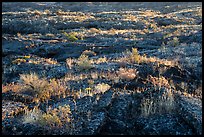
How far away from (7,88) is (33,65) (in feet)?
18.7

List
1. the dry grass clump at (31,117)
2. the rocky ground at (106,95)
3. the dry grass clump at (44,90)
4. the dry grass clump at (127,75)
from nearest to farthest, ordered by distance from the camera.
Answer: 1. the rocky ground at (106,95)
2. the dry grass clump at (31,117)
3. the dry grass clump at (44,90)
4. the dry grass clump at (127,75)

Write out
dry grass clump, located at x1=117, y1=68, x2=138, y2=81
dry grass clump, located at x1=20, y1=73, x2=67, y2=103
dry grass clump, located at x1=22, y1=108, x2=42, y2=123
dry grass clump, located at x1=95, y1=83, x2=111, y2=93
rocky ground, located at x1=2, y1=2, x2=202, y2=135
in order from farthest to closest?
dry grass clump, located at x1=117, y1=68, x2=138, y2=81
dry grass clump, located at x1=20, y1=73, x2=67, y2=103
dry grass clump, located at x1=95, y1=83, x2=111, y2=93
dry grass clump, located at x1=22, y1=108, x2=42, y2=123
rocky ground, located at x1=2, y1=2, x2=202, y2=135

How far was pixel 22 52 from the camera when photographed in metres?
24.6

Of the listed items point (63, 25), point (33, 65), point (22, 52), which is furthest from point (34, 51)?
point (63, 25)

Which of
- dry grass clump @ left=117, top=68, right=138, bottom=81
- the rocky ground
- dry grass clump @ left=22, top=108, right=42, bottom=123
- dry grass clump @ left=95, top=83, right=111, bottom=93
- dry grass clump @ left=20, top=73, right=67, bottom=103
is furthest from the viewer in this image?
dry grass clump @ left=117, top=68, right=138, bottom=81

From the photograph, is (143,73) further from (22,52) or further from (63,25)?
(63,25)

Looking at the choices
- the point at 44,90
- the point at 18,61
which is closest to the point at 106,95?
the point at 44,90

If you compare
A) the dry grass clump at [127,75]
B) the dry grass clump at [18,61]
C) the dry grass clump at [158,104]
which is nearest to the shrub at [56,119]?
the dry grass clump at [158,104]

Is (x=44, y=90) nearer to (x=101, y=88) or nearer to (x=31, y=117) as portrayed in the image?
(x=101, y=88)

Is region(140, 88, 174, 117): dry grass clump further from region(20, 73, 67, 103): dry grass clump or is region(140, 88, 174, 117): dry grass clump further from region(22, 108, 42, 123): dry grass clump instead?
region(20, 73, 67, 103): dry grass clump

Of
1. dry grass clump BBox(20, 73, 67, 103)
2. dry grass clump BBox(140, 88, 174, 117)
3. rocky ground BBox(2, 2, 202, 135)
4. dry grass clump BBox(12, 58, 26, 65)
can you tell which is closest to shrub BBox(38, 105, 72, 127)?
rocky ground BBox(2, 2, 202, 135)

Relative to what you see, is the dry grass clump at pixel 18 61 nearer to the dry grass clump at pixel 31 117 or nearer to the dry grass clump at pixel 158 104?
the dry grass clump at pixel 31 117

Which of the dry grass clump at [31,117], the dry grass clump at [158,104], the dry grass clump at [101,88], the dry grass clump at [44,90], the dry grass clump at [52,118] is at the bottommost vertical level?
the dry grass clump at [44,90]

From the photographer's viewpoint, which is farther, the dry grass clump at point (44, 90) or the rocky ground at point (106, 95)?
the dry grass clump at point (44, 90)
